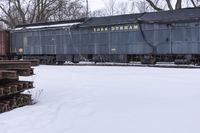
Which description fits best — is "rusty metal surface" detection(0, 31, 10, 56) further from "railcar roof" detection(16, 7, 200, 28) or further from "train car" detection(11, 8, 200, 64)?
"railcar roof" detection(16, 7, 200, 28)

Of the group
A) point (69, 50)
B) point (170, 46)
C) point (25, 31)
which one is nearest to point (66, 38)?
point (69, 50)

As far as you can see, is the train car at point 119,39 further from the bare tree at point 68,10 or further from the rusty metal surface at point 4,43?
the bare tree at point 68,10

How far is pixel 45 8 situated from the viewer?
48344mm

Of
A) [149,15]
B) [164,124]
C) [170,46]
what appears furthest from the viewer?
[149,15]

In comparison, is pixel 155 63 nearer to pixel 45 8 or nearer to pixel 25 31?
pixel 25 31

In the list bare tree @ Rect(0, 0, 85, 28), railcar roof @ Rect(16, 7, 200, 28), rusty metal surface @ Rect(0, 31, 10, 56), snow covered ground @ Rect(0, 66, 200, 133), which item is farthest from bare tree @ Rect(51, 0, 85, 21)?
snow covered ground @ Rect(0, 66, 200, 133)

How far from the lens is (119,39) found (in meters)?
25.4

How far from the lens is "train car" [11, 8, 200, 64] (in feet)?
73.7

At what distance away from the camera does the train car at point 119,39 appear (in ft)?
73.7

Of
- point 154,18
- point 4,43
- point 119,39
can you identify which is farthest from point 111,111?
point 4,43

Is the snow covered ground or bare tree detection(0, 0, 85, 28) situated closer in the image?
the snow covered ground

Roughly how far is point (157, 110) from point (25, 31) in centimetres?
2537

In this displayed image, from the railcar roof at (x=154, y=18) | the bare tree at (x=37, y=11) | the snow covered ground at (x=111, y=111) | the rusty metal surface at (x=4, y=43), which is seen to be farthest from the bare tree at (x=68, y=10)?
the snow covered ground at (x=111, y=111)

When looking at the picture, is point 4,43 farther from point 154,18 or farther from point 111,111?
point 111,111
